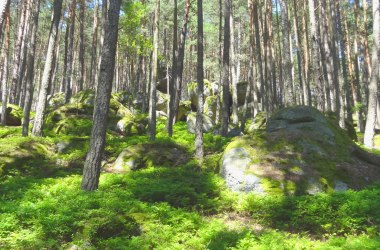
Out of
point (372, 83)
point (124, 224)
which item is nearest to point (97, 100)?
point (124, 224)

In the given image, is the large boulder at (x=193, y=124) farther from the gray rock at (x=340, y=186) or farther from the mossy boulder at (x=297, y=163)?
the gray rock at (x=340, y=186)

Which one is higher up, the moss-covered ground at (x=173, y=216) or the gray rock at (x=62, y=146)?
the gray rock at (x=62, y=146)

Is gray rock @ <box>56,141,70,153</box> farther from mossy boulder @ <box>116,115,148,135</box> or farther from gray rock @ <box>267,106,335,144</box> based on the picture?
gray rock @ <box>267,106,335,144</box>

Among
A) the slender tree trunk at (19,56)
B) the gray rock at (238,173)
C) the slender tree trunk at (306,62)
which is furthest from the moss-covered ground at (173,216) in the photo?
the slender tree trunk at (19,56)

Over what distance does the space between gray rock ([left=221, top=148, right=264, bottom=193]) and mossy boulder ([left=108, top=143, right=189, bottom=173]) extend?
11.1 feet

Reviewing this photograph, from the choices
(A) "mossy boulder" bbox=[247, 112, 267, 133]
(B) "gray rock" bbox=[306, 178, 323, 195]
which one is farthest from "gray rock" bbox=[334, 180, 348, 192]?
(A) "mossy boulder" bbox=[247, 112, 267, 133]

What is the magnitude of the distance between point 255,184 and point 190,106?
24.0 m

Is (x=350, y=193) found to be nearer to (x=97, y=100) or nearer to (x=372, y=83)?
(x=97, y=100)

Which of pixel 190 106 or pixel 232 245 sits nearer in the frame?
pixel 232 245

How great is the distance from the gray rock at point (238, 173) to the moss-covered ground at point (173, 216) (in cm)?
33

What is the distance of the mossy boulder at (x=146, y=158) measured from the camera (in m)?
13.3

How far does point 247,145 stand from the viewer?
11.3 metres

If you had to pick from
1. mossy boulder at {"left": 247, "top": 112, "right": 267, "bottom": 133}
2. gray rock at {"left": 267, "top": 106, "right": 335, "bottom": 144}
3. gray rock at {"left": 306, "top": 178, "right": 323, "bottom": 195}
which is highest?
mossy boulder at {"left": 247, "top": 112, "right": 267, "bottom": 133}

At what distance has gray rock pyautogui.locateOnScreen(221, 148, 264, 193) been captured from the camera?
984 centimetres
